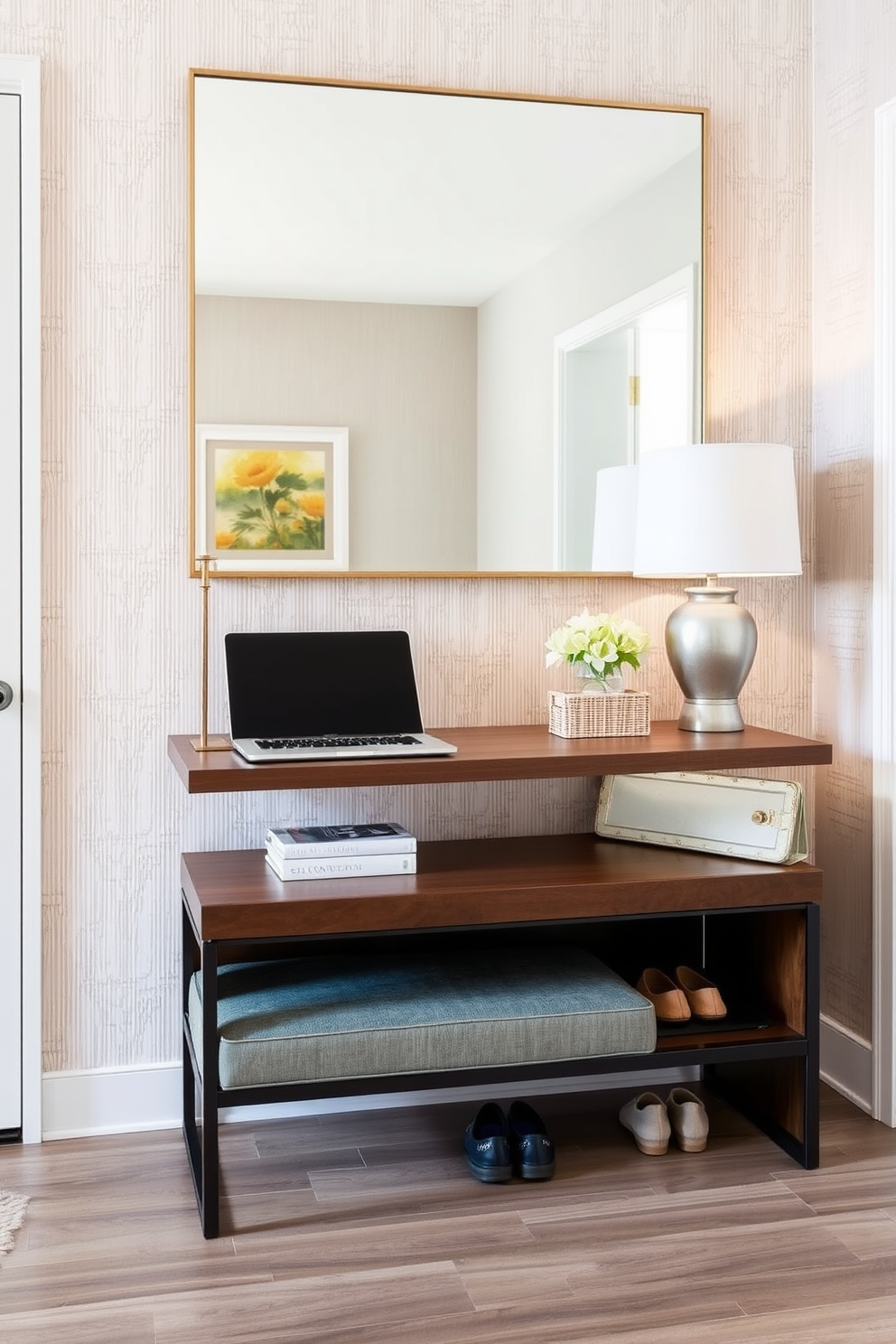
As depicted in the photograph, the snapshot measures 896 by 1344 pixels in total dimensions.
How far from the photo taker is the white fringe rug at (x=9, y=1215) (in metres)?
2.10

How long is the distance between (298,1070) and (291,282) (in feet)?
5.01

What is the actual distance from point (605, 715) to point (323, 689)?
22.1 inches

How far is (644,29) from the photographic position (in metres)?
2.72

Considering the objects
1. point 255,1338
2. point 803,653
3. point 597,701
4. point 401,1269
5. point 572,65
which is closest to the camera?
point 255,1338

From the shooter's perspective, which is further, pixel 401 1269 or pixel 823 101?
pixel 823 101

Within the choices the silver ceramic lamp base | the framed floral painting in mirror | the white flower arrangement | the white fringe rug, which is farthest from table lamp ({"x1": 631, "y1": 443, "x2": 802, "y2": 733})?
the white fringe rug

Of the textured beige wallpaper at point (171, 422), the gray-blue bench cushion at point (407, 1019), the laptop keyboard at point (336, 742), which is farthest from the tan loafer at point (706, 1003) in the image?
the laptop keyboard at point (336, 742)

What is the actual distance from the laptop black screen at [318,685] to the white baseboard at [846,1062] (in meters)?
1.21

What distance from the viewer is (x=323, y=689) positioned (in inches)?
96.7

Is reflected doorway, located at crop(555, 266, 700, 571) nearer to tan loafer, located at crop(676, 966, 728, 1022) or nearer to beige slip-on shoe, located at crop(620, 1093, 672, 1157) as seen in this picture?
tan loafer, located at crop(676, 966, 728, 1022)

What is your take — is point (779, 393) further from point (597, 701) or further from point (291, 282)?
point (291, 282)

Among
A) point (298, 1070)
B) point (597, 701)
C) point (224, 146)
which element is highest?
point (224, 146)

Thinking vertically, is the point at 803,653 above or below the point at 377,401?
below

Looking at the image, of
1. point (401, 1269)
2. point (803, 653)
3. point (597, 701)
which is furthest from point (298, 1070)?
point (803, 653)
